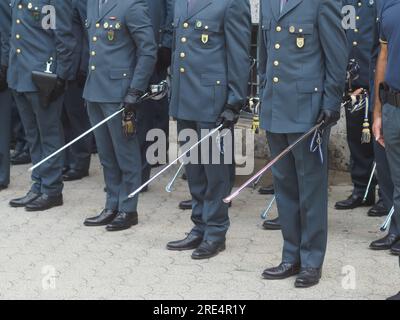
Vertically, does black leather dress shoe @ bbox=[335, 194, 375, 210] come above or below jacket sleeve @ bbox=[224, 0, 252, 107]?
below

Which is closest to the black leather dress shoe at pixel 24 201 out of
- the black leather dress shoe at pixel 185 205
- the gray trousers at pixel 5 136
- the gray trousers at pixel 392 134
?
the gray trousers at pixel 5 136

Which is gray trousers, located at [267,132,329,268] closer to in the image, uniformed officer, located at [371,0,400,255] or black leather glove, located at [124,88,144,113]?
uniformed officer, located at [371,0,400,255]

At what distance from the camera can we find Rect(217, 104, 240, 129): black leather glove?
580 centimetres

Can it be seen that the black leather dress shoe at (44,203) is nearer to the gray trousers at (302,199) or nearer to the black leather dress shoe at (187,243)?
the black leather dress shoe at (187,243)

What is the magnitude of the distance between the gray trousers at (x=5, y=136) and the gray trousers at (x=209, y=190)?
219cm

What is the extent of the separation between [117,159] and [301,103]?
1.80 m

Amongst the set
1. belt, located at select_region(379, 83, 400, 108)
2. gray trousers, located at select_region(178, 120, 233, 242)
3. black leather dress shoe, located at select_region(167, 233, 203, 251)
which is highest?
belt, located at select_region(379, 83, 400, 108)

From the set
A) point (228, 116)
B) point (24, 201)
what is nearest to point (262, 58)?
point (228, 116)

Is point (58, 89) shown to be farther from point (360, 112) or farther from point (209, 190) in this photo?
point (360, 112)

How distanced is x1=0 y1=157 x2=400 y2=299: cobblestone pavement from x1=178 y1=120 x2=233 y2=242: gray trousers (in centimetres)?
17

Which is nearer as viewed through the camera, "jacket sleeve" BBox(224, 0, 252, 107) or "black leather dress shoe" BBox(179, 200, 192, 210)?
"jacket sleeve" BBox(224, 0, 252, 107)

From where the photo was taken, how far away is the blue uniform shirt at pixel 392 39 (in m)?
5.07

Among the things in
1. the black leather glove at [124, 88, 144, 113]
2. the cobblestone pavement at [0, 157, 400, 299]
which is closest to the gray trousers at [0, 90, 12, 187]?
the cobblestone pavement at [0, 157, 400, 299]
